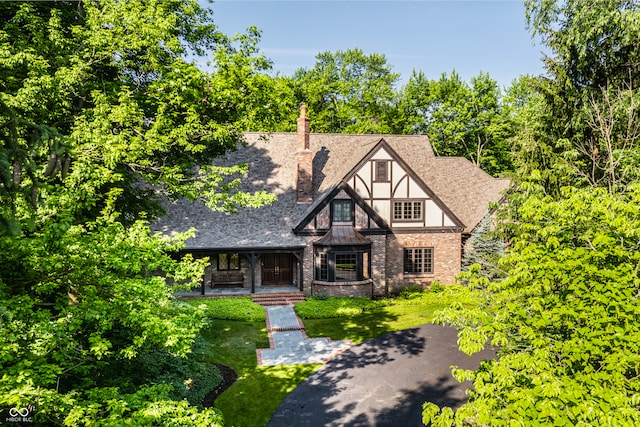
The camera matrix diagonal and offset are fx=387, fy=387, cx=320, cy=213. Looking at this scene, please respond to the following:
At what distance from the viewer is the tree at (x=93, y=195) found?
218 inches

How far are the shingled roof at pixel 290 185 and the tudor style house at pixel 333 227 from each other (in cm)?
8

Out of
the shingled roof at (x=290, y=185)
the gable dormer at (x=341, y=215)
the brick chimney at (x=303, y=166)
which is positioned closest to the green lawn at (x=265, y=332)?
the shingled roof at (x=290, y=185)

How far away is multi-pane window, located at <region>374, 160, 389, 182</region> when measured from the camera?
2486 cm

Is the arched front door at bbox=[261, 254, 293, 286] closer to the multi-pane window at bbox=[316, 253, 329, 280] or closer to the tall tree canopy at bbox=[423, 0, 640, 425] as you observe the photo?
the multi-pane window at bbox=[316, 253, 329, 280]

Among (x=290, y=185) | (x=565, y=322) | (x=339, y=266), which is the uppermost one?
(x=290, y=185)

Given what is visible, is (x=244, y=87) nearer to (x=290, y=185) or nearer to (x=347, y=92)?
(x=290, y=185)

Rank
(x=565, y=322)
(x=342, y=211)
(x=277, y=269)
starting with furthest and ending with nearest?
1. (x=277, y=269)
2. (x=342, y=211)
3. (x=565, y=322)

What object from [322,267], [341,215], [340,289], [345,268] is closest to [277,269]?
[322,267]

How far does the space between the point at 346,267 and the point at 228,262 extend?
7.83 metres

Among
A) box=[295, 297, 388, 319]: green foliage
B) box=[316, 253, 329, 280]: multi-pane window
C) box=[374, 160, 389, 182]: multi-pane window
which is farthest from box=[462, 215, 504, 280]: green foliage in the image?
box=[316, 253, 329, 280]: multi-pane window

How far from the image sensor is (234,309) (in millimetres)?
20953

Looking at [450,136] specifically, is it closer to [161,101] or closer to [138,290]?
[161,101]

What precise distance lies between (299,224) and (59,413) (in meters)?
18.7

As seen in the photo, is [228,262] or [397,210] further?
[228,262]
